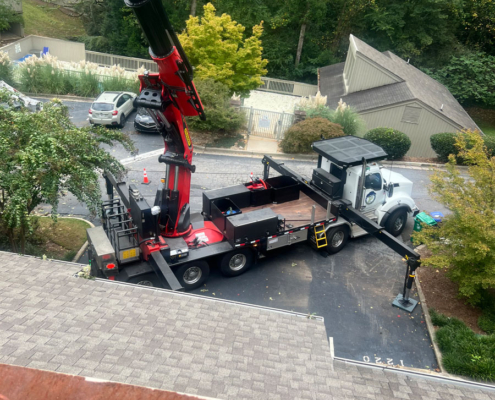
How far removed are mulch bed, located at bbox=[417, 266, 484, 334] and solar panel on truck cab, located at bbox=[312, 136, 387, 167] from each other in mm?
3498

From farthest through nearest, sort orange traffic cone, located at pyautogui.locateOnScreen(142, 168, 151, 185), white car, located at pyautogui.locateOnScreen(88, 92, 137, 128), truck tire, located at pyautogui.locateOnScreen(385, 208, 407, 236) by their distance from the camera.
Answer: white car, located at pyautogui.locateOnScreen(88, 92, 137, 128), orange traffic cone, located at pyautogui.locateOnScreen(142, 168, 151, 185), truck tire, located at pyautogui.locateOnScreen(385, 208, 407, 236)

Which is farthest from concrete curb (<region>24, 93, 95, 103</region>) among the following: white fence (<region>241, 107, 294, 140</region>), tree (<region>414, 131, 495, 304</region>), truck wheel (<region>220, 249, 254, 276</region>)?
tree (<region>414, 131, 495, 304</region>)

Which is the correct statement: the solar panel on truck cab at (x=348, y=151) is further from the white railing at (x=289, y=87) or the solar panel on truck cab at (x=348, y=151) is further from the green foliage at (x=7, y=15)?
the green foliage at (x=7, y=15)

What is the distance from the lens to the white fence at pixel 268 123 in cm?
2219

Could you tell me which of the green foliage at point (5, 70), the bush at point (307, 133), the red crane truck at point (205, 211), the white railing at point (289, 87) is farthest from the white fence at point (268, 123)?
the green foliage at point (5, 70)

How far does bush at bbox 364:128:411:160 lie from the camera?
2041 centimetres

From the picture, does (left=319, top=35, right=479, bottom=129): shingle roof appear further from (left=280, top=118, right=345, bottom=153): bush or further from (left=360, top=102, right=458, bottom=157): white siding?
(left=280, top=118, right=345, bottom=153): bush

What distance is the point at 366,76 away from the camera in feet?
88.9

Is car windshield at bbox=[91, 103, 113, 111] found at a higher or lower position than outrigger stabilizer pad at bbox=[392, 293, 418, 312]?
higher

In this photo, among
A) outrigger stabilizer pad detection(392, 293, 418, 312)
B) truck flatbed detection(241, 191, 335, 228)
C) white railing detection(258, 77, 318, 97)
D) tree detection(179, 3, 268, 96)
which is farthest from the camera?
white railing detection(258, 77, 318, 97)

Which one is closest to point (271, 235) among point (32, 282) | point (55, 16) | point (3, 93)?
point (32, 282)

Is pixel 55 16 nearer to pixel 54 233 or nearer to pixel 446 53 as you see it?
pixel 446 53

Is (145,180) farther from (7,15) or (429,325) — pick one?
(7,15)

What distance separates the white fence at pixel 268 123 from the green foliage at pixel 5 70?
1349cm
